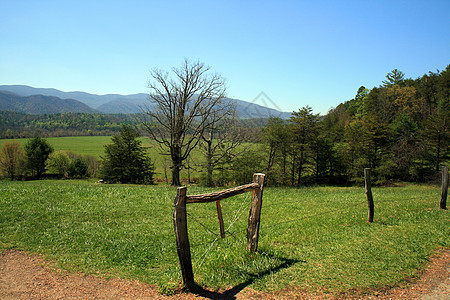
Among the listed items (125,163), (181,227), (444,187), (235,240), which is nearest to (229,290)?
(181,227)

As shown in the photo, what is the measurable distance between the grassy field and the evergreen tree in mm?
33650

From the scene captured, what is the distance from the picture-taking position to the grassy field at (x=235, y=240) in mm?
5477

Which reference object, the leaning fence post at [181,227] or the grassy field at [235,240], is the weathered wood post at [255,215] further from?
the leaning fence post at [181,227]

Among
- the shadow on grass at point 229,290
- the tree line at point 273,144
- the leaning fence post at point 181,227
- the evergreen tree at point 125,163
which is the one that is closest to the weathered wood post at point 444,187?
the shadow on grass at point 229,290

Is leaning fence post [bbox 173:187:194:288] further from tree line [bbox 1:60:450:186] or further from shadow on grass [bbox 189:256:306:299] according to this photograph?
tree line [bbox 1:60:450:186]

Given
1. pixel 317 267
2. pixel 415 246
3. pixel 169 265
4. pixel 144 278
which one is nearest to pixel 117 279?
pixel 144 278

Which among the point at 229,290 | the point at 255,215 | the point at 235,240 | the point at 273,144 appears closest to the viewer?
the point at 229,290

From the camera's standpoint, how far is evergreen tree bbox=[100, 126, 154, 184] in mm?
45969

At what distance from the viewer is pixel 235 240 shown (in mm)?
7785

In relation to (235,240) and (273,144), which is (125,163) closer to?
(273,144)

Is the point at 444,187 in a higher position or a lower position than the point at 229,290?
higher

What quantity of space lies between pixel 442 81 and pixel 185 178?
2405 inches

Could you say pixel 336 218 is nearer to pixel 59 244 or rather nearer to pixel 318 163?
pixel 59 244

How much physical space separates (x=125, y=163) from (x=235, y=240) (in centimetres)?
4279
